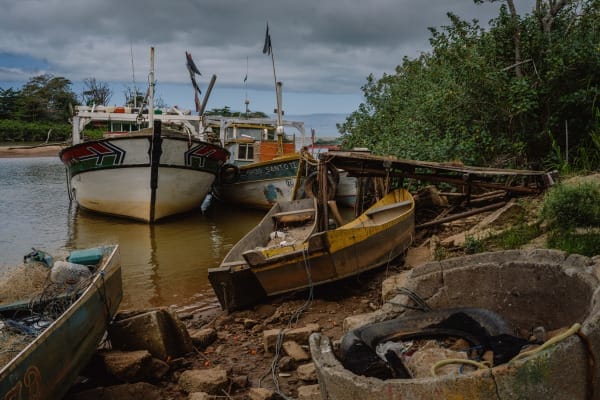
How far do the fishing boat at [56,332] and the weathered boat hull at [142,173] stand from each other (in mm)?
8181

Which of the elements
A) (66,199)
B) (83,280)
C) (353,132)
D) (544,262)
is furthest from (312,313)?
(66,199)

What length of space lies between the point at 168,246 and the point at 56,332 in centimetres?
807

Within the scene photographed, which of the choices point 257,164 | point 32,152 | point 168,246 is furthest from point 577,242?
point 32,152

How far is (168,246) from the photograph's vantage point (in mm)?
12133

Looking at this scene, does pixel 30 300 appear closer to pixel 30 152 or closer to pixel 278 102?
pixel 278 102

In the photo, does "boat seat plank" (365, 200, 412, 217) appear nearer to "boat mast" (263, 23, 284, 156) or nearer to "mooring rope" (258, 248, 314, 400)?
"mooring rope" (258, 248, 314, 400)

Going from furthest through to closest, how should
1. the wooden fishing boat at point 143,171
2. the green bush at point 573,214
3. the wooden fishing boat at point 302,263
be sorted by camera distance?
1. the wooden fishing boat at point 143,171
2. the wooden fishing boat at point 302,263
3. the green bush at point 573,214

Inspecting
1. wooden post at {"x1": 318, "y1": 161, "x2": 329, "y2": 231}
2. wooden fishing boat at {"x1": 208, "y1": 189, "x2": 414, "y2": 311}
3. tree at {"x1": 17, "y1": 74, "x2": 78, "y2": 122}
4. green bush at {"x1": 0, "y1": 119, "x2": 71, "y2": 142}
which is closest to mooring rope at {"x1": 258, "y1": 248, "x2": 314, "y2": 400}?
wooden fishing boat at {"x1": 208, "y1": 189, "x2": 414, "y2": 311}

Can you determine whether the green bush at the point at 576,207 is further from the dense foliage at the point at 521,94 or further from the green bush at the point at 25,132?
the green bush at the point at 25,132

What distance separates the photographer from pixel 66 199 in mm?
21625

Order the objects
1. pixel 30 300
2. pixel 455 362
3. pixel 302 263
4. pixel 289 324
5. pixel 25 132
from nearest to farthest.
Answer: pixel 455 362
pixel 30 300
pixel 289 324
pixel 302 263
pixel 25 132

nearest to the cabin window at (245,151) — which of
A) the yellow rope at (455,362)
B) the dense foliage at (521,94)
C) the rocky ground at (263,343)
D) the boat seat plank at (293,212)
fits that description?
the dense foliage at (521,94)

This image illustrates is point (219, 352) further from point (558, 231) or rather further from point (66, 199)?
point (66, 199)

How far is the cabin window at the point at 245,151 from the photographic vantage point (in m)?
18.0
